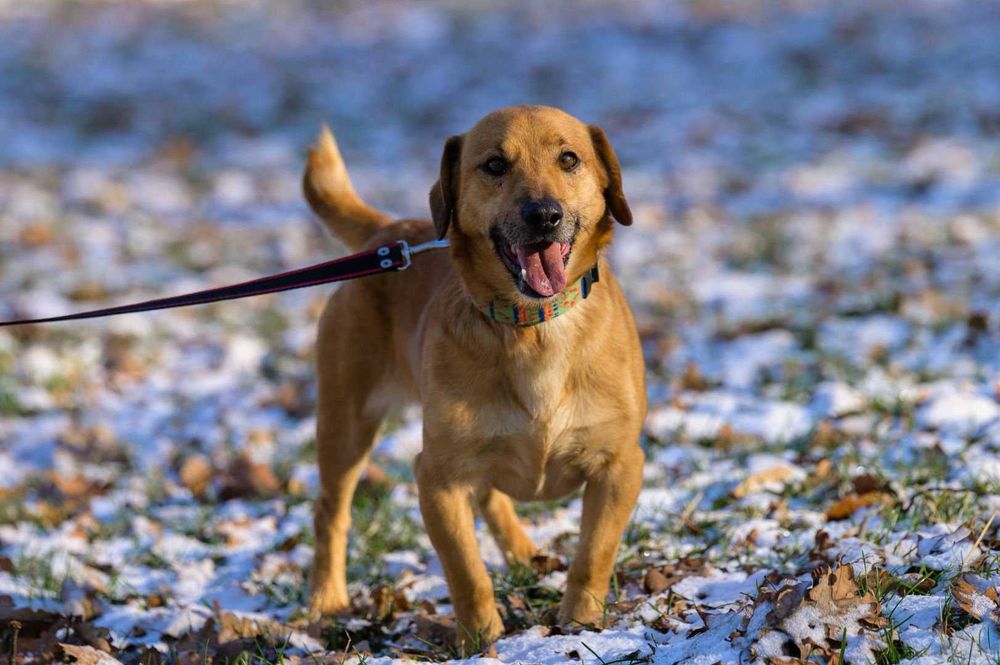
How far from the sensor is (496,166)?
135 inches

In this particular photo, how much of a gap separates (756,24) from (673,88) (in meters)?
2.81

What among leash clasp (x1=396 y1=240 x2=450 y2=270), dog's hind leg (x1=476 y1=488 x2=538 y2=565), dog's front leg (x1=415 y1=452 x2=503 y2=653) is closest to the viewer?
dog's front leg (x1=415 y1=452 x2=503 y2=653)

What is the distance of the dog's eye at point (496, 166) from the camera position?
3410 mm

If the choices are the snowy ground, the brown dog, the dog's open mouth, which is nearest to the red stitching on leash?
the brown dog

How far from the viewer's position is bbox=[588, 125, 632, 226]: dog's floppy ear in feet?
11.4

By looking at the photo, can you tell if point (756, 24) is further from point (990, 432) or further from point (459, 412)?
point (459, 412)

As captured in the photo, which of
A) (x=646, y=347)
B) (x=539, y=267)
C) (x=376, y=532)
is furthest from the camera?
(x=646, y=347)

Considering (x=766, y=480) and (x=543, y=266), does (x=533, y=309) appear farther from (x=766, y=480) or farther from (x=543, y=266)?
(x=766, y=480)

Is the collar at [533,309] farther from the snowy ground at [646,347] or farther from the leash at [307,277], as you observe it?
the snowy ground at [646,347]

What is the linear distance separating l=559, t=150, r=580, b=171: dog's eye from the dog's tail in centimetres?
120

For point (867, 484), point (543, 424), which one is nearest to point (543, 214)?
point (543, 424)

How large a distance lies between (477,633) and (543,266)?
3.59ft

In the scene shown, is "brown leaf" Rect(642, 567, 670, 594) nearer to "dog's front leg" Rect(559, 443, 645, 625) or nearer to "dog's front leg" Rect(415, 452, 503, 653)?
"dog's front leg" Rect(559, 443, 645, 625)

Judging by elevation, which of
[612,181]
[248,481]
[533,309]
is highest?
[612,181]
